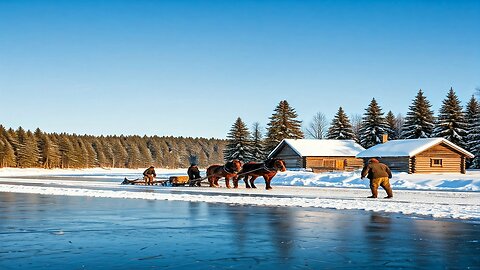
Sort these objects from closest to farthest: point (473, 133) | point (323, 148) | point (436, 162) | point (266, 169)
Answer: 1. point (266, 169)
2. point (436, 162)
3. point (323, 148)
4. point (473, 133)

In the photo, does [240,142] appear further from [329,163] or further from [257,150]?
[329,163]

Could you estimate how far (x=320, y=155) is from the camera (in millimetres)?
65438

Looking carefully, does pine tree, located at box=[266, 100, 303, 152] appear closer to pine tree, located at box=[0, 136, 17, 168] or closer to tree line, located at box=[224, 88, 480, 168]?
tree line, located at box=[224, 88, 480, 168]

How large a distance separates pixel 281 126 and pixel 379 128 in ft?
47.4

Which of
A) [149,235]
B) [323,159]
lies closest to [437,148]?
[323,159]

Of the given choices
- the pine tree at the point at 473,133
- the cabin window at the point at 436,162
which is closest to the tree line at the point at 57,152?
the pine tree at the point at 473,133

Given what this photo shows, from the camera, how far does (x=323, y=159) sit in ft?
218

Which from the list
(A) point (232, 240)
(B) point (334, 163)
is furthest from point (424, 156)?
(A) point (232, 240)

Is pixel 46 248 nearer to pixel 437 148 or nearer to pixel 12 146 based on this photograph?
pixel 437 148

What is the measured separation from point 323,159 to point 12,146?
90.0 m

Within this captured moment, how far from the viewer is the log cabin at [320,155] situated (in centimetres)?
6544

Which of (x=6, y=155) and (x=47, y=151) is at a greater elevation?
(x=47, y=151)

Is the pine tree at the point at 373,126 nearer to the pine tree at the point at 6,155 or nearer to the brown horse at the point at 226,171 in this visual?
the brown horse at the point at 226,171

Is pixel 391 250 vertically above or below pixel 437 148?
below
